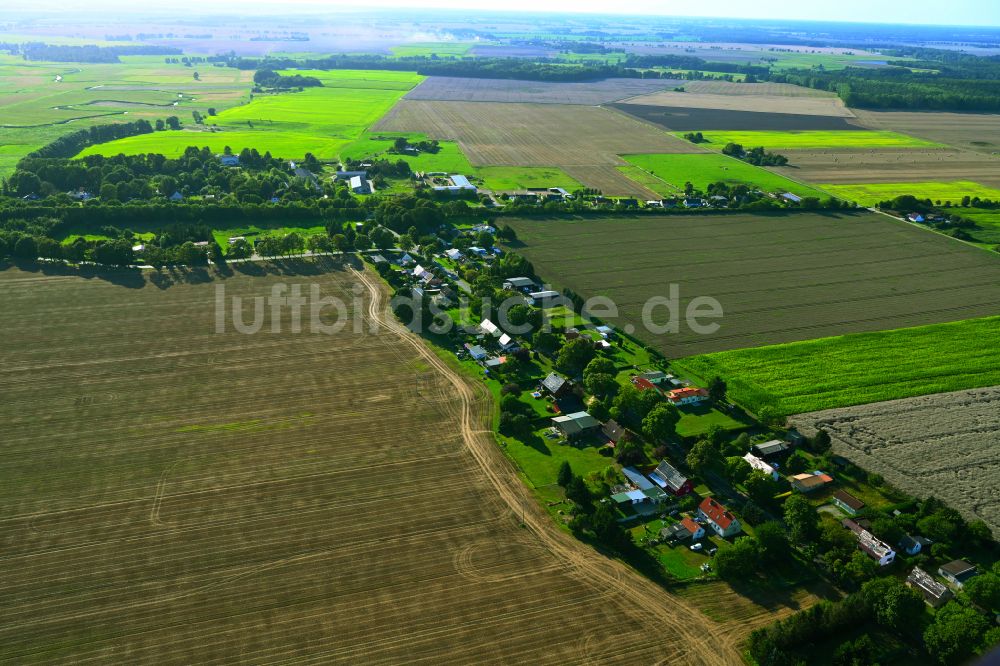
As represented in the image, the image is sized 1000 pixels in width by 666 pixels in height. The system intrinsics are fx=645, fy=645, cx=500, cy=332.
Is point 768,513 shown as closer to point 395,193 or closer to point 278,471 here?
point 278,471

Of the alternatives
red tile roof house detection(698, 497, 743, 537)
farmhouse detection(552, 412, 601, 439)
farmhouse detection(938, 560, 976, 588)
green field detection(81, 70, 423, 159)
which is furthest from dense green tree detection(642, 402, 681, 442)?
green field detection(81, 70, 423, 159)

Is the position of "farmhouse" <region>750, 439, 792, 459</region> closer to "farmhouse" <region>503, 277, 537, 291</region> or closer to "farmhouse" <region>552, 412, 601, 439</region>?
"farmhouse" <region>552, 412, 601, 439</region>

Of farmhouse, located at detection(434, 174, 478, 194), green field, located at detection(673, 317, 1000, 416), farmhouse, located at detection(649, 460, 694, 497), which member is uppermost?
farmhouse, located at detection(434, 174, 478, 194)

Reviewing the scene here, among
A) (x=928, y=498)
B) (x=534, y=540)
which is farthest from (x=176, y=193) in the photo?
(x=928, y=498)

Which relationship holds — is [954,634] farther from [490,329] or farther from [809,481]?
[490,329]

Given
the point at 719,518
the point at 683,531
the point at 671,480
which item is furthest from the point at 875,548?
the point at 671,480
